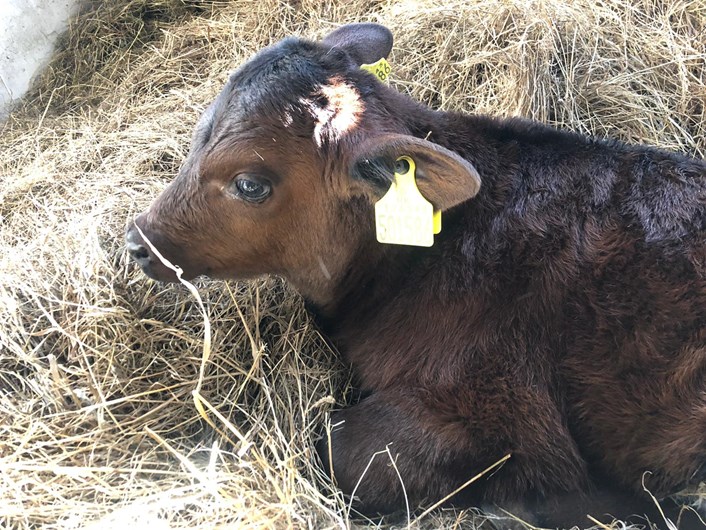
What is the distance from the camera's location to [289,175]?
9.50ft

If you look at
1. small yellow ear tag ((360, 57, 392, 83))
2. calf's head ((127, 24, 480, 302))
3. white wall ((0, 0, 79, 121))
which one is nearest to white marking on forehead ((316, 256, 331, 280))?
calf's head ((127, 24, 480, 302))

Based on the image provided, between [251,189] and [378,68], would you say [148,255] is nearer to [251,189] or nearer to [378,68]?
[251,189]

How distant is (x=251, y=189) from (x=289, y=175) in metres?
0.19

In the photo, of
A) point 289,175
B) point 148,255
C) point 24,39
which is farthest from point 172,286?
point 24,39

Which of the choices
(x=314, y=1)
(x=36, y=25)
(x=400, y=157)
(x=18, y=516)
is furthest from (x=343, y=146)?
(x=36, y=25)

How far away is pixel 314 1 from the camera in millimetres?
5715

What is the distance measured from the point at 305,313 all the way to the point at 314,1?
3409mm

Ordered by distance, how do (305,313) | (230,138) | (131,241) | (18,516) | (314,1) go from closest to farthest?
(18,516) → (230,138) → (131,241) → (305,313) → (314,1)

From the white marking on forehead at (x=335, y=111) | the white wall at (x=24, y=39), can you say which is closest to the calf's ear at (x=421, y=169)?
the white marking on forehead at (x=335, y=111)

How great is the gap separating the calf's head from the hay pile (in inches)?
18.9

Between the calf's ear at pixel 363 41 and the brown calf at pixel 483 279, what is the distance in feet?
1.34

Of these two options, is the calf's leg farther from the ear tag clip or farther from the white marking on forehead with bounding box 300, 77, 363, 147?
the white marking on forehead with bounding box 300, 77, 363, 147

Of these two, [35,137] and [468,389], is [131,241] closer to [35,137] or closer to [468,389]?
[468,389]

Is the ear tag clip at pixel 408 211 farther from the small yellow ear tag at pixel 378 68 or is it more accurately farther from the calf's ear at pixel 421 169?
the small yellow ear tag at pixel 378 68
